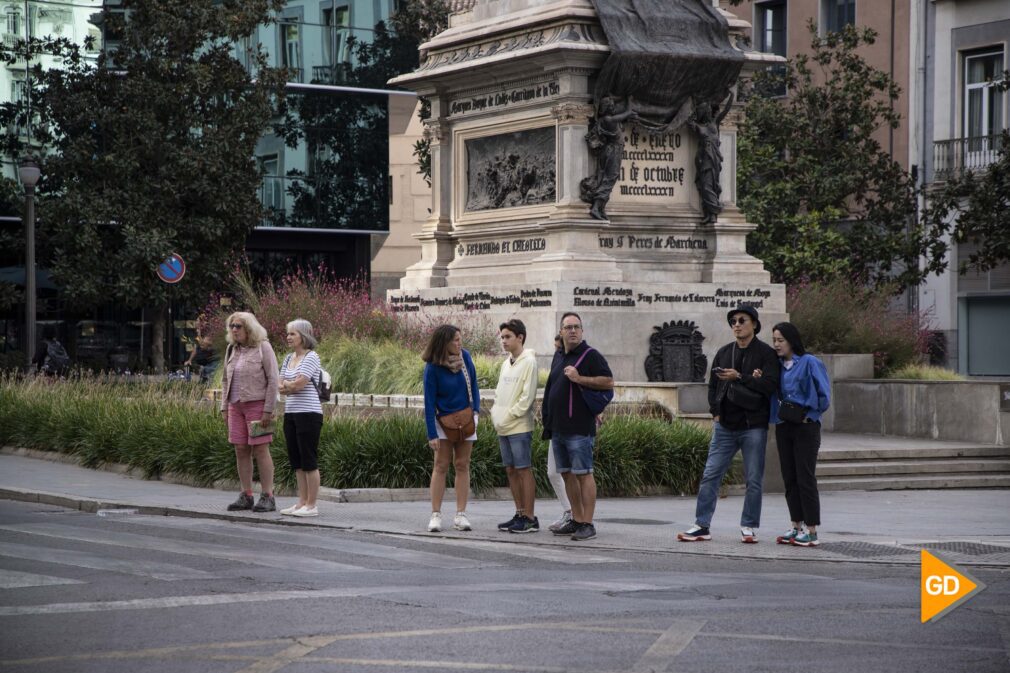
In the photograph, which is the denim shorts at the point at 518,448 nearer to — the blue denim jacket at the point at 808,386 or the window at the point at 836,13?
the blue denim jacket at the point at 808,386

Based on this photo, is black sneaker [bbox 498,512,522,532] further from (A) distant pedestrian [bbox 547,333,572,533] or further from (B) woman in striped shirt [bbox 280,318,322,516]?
(B) woman in striped shirt [bbox 280,318,322,516]

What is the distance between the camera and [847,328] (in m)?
27.8

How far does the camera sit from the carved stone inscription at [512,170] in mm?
25219

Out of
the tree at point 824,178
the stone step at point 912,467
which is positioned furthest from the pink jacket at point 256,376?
the tree at point 824,178

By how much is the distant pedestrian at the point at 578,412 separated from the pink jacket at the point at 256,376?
9.86 ft

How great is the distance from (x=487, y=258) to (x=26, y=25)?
78.7 ft

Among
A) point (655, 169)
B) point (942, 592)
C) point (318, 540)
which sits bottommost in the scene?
point (318, 540)

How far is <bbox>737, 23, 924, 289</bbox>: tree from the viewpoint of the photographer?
3684 centimetres

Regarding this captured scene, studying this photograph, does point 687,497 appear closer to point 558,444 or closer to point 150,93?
point 558,444

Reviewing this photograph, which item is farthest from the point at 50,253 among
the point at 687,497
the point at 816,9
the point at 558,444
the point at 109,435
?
the point at 558,444

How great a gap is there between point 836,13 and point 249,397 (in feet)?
108

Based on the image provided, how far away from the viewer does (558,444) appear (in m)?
15.3

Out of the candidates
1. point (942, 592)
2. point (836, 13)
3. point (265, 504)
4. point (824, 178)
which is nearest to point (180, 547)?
point (265, 504)

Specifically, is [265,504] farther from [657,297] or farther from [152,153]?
[152,153]
